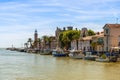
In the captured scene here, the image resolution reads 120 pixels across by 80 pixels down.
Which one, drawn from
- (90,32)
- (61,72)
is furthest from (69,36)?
(61,72)

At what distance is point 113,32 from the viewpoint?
107562 mm

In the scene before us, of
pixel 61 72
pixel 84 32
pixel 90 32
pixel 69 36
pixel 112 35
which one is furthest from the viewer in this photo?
pixel 90 32

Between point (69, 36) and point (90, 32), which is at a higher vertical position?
point (90, 32)

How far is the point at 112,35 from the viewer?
107938 mm

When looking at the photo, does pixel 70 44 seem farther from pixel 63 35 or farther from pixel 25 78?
pixel 25 78

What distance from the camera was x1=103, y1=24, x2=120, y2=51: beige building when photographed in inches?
4222

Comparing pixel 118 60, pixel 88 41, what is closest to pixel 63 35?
pixel 88 41

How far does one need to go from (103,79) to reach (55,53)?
87.4 metres

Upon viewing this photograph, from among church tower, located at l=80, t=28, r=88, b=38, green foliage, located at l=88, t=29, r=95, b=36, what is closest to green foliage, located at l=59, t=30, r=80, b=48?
church tower, located at l=80, t=28, r=88, b=38

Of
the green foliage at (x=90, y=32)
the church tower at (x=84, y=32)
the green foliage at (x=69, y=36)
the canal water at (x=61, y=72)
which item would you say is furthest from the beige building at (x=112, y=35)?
the green foliage at (x=90, y=32)

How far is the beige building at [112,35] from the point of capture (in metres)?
107

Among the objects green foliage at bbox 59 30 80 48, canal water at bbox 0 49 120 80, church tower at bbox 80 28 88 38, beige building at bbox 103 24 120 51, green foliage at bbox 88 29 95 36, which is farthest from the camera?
green foliage at bbox 88 29 95 36

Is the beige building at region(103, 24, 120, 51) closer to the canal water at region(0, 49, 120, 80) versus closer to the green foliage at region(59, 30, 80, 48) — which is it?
the canal water at region(0, 49, 120, 80)

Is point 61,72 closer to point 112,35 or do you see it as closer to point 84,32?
point 112,35
